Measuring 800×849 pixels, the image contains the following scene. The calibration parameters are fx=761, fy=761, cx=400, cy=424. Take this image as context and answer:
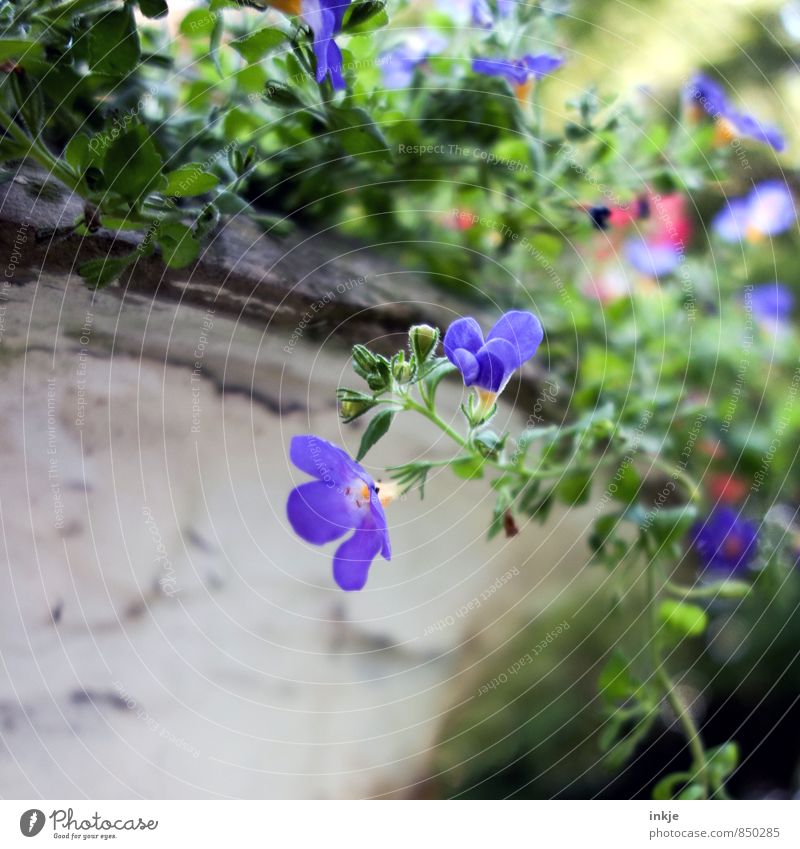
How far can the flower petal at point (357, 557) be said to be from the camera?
0.27 m

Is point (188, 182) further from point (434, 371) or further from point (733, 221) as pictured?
point (733, 221)

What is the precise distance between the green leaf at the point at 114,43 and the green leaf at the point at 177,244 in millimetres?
62

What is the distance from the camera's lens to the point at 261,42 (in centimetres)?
28

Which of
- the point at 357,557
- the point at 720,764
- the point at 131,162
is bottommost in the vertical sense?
the point at 720,764

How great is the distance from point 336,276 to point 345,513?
0.11m

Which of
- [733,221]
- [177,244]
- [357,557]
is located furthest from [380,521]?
[733,221]

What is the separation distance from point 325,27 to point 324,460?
0.15 metres

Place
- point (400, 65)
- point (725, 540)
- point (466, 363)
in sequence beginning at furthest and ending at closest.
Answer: point (725, 540), point (400, 65), point (466, 363)

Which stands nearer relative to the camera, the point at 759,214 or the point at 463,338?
the point at 463,338

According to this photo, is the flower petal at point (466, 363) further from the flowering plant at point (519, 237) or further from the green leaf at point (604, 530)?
the green leaf at point (604, 530)

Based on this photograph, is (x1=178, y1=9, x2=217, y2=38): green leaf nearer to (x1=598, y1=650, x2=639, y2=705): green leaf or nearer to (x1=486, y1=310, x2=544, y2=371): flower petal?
(x1=486, y1=310, x2=544, y2=371): flower petal

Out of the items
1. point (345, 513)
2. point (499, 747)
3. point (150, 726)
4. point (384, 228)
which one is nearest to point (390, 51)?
point (384, 228)

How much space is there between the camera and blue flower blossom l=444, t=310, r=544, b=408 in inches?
9.6
